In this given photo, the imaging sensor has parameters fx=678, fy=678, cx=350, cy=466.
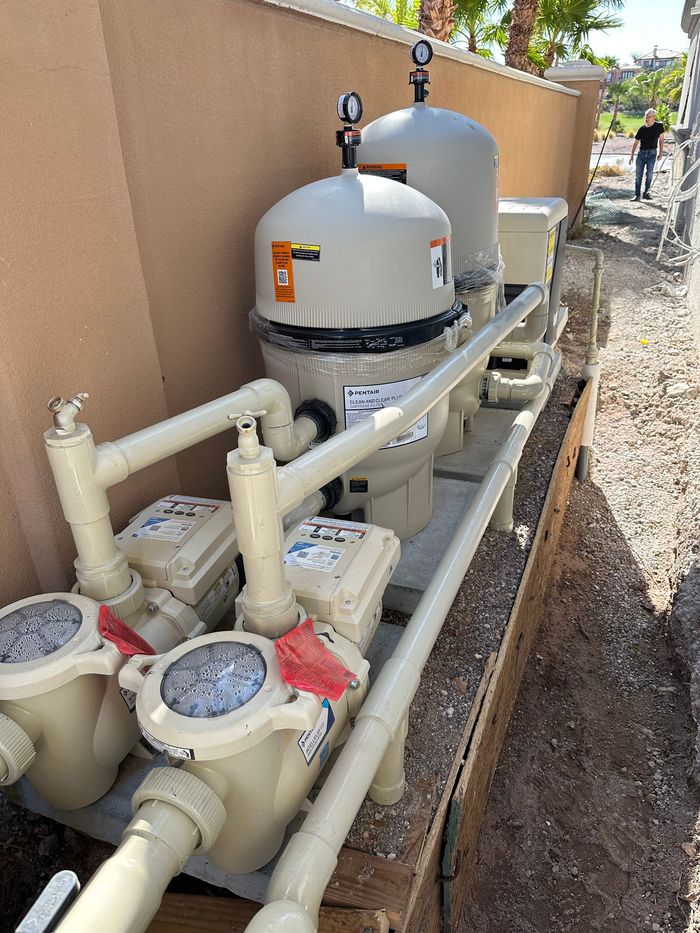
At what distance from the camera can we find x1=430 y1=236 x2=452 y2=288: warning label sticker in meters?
2.02

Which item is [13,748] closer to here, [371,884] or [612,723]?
[371,884]

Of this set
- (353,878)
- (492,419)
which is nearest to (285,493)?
(353,878)

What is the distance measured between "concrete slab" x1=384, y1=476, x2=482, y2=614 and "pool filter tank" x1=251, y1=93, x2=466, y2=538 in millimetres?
478

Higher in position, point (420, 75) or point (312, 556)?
point (420, 75)

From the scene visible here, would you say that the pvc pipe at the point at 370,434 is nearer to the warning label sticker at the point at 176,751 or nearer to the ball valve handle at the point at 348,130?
the warning label sticker at the point at 176,751

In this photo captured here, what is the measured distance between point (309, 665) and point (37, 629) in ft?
1.92

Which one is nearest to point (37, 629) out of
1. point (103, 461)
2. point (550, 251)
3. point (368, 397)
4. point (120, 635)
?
point (120, 635)

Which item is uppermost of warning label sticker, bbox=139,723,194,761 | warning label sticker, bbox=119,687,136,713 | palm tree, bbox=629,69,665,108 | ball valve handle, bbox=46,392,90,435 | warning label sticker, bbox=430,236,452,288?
palm tree, bbox=629,69,665,108

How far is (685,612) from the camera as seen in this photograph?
11.2 feet

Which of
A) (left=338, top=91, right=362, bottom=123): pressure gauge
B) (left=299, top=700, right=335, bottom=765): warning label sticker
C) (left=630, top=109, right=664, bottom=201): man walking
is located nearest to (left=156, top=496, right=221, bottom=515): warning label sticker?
(left=299, top=700, right=335, bottom=765): warning label sticker

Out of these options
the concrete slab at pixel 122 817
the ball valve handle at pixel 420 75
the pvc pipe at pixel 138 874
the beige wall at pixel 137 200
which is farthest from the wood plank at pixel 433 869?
the ball valve handle at pixel 420 75

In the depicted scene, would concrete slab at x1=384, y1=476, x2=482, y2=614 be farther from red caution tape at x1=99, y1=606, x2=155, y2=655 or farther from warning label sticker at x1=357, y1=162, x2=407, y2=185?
warning label sticker at x1=357, y1=162, x2=407, y2=185

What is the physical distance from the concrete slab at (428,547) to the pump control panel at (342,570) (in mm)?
518

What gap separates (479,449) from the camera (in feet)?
11.3
